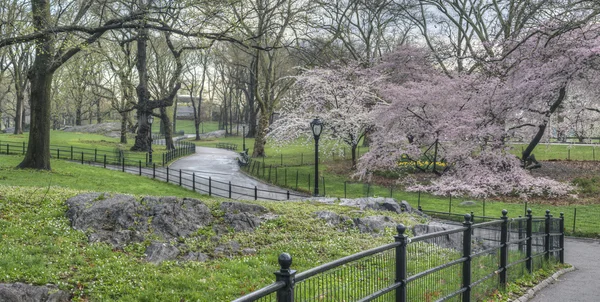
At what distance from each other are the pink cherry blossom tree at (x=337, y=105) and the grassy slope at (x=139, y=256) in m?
21.0

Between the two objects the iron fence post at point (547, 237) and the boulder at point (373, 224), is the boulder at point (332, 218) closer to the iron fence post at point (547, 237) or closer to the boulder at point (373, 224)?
the boulder at point (373, 224)

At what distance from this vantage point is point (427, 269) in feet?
20.0

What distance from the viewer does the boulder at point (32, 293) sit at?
623 cm

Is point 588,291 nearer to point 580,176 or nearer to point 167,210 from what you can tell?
point 167,210

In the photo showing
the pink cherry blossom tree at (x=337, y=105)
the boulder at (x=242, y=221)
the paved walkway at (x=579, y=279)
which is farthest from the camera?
the pink cherry blossom tree at (x=337, y=105)

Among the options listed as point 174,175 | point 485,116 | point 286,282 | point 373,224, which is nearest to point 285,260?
point 286,282

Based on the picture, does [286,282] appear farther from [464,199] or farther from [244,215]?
[464,199]

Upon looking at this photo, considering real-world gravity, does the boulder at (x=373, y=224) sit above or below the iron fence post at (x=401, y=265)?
below

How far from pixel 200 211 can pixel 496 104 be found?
20.5m

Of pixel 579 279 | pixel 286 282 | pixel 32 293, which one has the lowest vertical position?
pixel 579 279

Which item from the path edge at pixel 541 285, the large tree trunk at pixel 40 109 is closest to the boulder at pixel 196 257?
the path edge at pixel 541 285

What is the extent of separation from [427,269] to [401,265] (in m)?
1.11

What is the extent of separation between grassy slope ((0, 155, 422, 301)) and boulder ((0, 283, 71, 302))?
0.16m

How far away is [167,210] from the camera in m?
10.9
